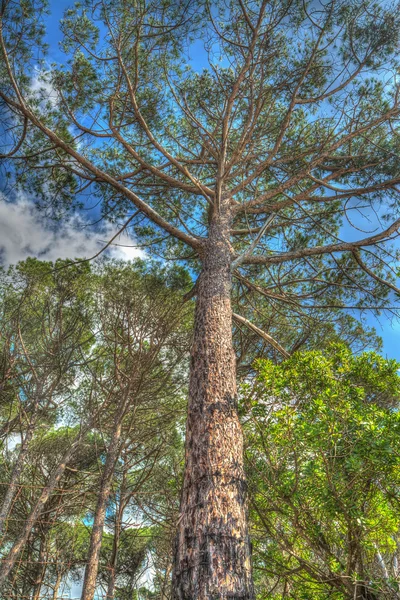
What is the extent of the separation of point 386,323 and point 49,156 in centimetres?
538

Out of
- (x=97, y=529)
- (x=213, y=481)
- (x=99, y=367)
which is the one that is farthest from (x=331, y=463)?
(x=99, y=367)

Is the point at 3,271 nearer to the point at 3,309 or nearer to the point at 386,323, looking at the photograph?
the point at 3,309

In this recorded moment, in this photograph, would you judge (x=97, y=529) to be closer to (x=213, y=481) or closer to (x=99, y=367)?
(x=99, y=367)

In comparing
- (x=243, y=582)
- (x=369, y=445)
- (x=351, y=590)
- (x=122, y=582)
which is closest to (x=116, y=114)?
(x=369, y=445)

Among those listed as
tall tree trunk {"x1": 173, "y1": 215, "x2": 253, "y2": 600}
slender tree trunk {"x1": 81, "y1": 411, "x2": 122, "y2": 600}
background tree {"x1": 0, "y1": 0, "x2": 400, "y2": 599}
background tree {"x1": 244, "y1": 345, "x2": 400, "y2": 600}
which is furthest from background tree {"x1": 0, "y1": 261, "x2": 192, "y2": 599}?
background tree {"x1": 244, "y1": 345, "x2": 400, "y2": 600}

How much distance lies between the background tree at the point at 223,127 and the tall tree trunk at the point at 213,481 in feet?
0.13

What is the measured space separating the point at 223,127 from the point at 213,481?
12.0ft

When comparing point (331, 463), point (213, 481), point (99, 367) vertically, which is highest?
point (99, 367)

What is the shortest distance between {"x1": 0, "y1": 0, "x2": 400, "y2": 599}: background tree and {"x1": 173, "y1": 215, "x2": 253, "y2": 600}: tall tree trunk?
41mm

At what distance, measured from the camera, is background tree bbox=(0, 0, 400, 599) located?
421 centimetres

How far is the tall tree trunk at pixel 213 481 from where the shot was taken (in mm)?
1835

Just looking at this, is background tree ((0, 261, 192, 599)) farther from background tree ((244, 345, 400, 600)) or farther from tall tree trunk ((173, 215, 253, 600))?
background tree ((244, 345, 400, 600))

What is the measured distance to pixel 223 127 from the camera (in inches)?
163

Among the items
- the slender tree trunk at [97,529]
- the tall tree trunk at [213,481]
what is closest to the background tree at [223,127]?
the tall tree trunk at [213,481]
